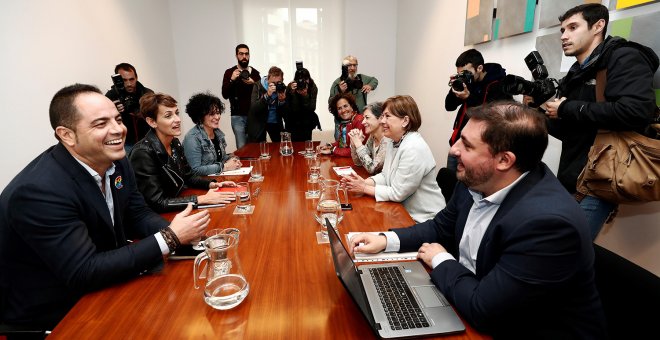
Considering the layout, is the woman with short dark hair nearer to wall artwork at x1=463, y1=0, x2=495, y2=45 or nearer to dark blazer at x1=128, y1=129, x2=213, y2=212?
dark blazer at x1=128, y1=129, x2=213, y2=212

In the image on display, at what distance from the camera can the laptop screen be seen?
2.74 feet

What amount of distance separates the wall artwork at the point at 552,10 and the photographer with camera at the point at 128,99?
3517mm

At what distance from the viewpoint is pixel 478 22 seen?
3549 mm

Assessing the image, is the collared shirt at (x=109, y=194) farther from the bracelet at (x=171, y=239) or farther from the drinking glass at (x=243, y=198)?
the drinking glass at (x=243, y=198)

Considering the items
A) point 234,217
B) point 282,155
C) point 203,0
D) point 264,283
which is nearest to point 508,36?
point 282,155

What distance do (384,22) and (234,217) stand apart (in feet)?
17.9

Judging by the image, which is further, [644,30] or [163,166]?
[163,166]

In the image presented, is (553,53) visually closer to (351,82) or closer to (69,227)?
(351,82)

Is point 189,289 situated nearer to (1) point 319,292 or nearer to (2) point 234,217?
(1) point 319,292

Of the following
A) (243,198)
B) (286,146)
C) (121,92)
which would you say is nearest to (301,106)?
(286,146)

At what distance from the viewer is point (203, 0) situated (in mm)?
5625

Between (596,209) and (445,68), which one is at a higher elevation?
(445,68)

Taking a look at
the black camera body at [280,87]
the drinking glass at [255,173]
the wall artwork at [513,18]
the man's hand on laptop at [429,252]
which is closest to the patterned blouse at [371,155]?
the drinking glass at [255,173]

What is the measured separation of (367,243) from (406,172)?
835 mm
